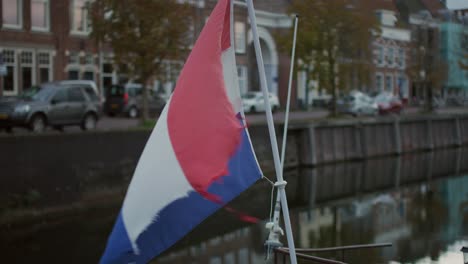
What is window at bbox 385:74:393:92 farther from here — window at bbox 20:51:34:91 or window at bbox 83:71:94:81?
window at bbox 20:51:34:91

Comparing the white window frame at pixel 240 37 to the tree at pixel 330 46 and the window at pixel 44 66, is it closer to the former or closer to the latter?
the window at pixel 44 66

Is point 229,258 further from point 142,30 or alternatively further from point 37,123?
point 37,123

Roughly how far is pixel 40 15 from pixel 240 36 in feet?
57.8

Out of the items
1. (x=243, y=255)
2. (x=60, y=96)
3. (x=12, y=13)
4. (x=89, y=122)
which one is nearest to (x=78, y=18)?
(x=12, y=13)

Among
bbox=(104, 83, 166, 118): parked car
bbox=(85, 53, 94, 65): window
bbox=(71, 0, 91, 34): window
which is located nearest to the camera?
bbox=(104, 83, 166, 118): parked car

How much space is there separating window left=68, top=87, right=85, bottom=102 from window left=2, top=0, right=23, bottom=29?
1278cm

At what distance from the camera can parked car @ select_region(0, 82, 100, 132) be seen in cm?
2486

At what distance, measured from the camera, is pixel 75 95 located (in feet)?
87.7

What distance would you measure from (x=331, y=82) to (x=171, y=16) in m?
11.8

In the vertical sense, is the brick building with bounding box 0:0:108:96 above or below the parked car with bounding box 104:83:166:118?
above

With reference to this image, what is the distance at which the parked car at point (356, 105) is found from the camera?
48.3 meters

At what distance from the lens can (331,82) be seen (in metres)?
34.6

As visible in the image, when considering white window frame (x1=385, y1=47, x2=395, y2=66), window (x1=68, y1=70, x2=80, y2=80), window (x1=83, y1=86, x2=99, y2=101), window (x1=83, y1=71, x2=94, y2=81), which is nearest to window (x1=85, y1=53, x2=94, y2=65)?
window (x1=83, y1=71, x2=94, y2=81)

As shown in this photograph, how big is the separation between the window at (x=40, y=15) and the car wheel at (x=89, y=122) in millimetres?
14132
